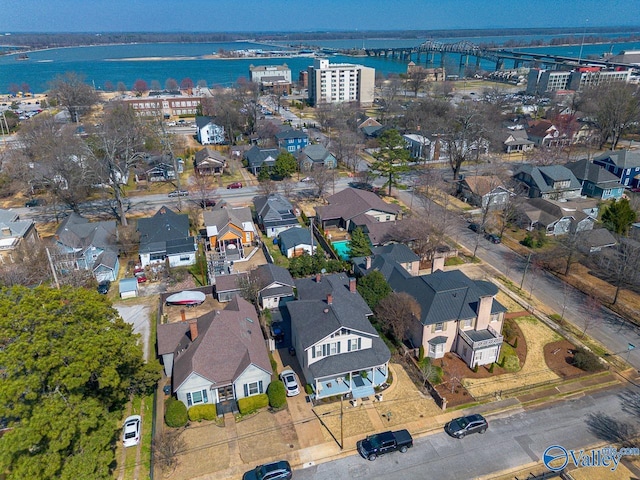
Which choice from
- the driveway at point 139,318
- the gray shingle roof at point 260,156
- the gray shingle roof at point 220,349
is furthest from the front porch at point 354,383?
the gray shingle roof at point 260,156

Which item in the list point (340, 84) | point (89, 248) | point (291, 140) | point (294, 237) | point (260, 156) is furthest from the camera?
point (340, 84)

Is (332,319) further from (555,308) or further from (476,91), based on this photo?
(476,91)

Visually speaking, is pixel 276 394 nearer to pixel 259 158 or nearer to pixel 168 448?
pixel 168 448

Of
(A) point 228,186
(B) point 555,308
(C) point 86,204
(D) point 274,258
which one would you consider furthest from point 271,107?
(B) point 555,308

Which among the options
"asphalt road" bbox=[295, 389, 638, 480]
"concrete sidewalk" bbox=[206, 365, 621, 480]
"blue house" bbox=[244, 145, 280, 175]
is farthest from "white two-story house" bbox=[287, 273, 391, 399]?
"blue house" bbox=[244, 145, 280, 175]

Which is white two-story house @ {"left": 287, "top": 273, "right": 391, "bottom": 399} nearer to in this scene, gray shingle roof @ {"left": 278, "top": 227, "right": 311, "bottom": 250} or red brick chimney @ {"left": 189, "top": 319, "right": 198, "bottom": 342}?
red brick chimney @ {"left": 189, "top": 319, "right": 198, "bottom": 342}

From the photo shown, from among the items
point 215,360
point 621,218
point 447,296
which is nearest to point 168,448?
point 215,360
